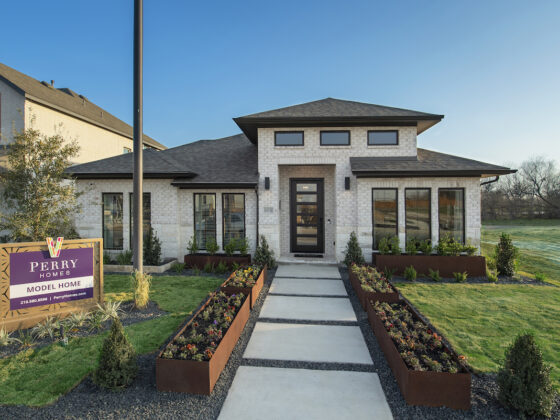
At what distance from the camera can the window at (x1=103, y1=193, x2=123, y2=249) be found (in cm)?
1095

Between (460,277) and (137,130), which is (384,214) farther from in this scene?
(137,130)

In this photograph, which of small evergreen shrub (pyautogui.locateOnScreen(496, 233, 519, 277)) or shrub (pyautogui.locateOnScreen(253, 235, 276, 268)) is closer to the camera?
small evergreen shrub (pyautogui.locateOnScreen(496, 233, 519, 277))

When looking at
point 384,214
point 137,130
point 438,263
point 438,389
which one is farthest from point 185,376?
point 384,214

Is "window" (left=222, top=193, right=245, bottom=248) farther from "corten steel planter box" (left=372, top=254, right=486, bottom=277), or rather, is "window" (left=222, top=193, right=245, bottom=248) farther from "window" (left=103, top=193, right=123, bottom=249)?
"corten steel planter box" (left=372, top=254, right=486, bottom=277)

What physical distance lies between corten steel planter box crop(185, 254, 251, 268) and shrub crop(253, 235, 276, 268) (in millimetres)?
467

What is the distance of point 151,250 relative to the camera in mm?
10180

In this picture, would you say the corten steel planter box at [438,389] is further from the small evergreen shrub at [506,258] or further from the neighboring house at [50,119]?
the neighboring house at [50,119]

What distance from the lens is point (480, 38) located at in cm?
1109

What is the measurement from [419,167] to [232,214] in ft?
22.3

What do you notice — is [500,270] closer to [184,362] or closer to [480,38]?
[480,38]

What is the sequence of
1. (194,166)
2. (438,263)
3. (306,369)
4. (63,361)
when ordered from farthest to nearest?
(194,166), (438,263), (63,361), (306,369)

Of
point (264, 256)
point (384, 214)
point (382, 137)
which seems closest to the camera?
point (264, 256)

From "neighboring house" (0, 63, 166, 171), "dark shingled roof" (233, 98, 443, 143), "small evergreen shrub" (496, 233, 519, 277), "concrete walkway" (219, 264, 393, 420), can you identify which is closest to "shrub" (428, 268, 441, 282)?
"small evergreen shrub" (496, 233, 519, 277)

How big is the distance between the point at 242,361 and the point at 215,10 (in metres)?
11.3
